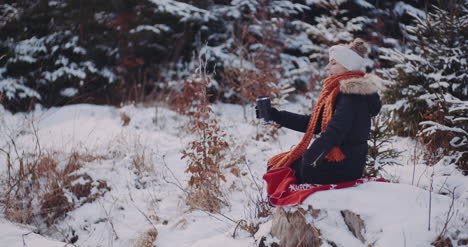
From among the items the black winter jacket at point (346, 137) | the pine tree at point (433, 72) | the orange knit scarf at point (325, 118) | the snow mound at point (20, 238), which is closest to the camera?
the black winter jacket at point (346, 137)

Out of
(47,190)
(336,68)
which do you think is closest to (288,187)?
(336,68)

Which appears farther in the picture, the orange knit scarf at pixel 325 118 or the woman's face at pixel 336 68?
the woman's face at pixel 336 68

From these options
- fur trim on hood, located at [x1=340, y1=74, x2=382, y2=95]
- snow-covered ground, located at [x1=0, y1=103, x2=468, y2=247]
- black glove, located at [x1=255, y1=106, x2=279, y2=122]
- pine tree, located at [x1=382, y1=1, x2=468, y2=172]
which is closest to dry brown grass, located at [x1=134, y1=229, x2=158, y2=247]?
snow-covered ground, located at [x1=0, y1=103, x2=468, y2=247]

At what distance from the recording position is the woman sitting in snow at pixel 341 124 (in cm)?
227

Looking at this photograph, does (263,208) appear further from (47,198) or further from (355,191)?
(47,198)

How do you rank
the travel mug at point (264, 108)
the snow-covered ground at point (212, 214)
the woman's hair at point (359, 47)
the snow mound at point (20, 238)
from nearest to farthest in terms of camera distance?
the snow-covered ground at point (212, 214) < the woman's hair at point (359, 47) < the travel mug at point (264, 108) < the snow mound at point (20, 238)

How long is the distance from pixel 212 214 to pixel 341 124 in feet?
5.49

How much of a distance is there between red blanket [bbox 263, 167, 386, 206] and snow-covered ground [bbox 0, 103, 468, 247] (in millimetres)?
70

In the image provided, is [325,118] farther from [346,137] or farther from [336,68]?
[336,68]

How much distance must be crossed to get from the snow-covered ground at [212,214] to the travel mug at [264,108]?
476 millimetres

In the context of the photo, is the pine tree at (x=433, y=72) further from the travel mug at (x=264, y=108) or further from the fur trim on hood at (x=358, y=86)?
the travel mug at (x=264, y=108)

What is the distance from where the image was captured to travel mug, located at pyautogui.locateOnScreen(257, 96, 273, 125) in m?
2.67

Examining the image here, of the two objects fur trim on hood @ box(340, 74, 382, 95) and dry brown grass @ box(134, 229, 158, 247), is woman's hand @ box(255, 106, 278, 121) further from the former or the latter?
dry brown grass @ box(134, 229, 158, 247)

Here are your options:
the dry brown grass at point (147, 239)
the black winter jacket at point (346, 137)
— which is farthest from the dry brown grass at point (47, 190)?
the black winter jacket at point (346, 137)
